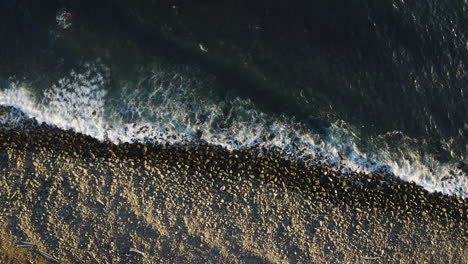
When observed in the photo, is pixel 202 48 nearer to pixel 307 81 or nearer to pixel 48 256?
pixel 307 81

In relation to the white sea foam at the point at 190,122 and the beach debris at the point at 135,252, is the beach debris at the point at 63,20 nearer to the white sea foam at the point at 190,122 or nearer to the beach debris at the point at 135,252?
the white sea foam at the point at 190,122

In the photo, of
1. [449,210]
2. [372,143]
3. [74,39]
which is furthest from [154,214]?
[449,210]

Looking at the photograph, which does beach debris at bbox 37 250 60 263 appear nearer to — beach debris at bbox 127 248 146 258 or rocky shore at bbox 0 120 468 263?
rocky shore at bbox 0 120 468 263

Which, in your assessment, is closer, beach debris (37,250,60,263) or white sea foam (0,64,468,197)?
beach debris (37,250,60,263)

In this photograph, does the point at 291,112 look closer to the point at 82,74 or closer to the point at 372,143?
the point at 372,143

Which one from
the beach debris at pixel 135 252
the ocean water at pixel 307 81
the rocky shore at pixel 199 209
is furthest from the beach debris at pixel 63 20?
the beach debris at pixel 135 252

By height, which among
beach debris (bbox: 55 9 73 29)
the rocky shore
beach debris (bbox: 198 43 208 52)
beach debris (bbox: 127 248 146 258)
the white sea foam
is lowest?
beach debris (bbox: 127 248 146 258)

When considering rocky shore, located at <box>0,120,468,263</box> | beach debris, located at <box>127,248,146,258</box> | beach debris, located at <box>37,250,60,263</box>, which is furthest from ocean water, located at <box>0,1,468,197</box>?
beach debris, located at <box>37,250,60,263</box>
